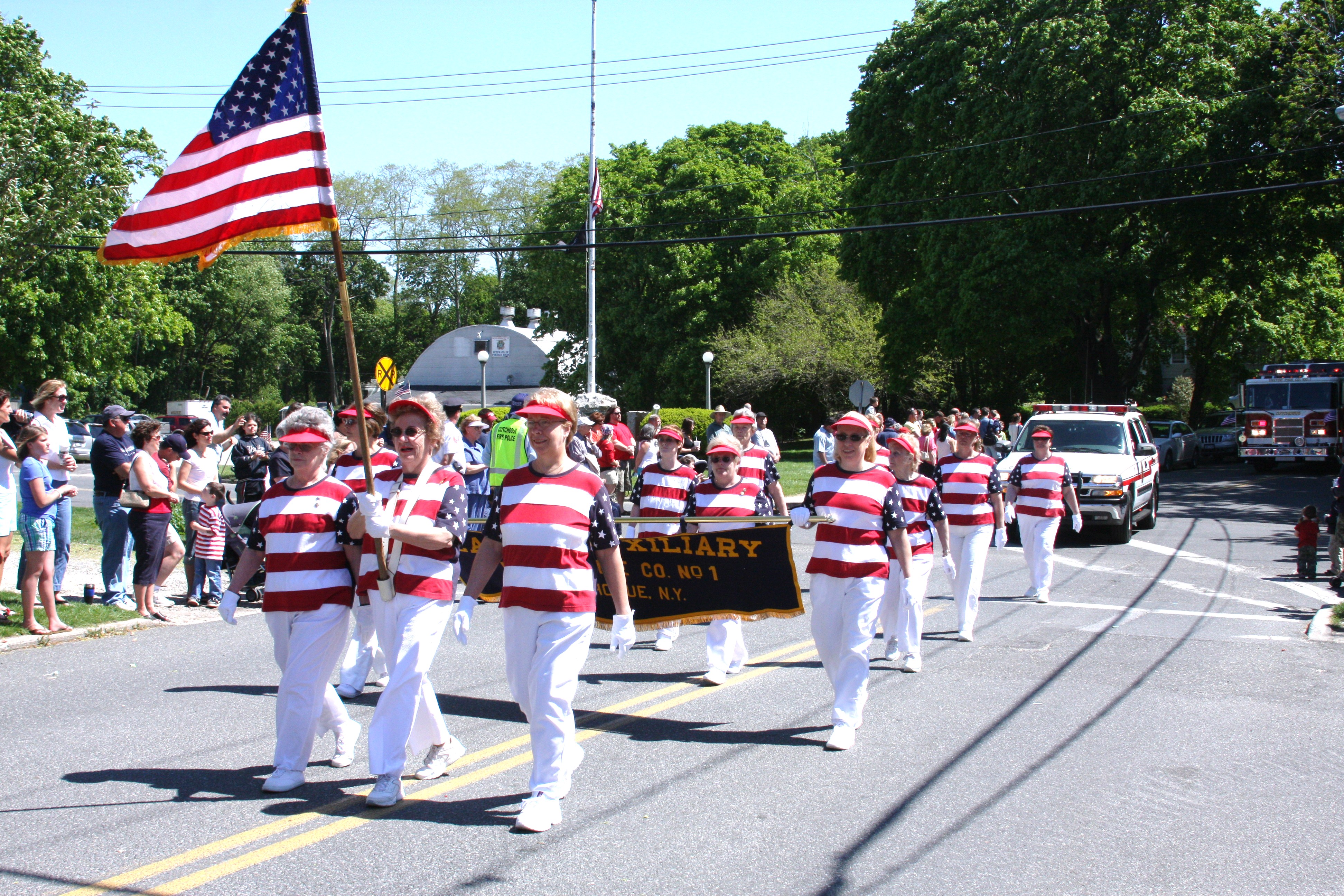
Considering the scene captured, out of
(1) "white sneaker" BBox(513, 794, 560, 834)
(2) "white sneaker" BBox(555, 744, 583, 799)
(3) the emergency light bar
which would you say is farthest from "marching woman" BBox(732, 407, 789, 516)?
(3) the emergency light bar

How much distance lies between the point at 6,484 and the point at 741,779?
687 cm

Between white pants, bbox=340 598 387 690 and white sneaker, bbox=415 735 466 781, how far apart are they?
5.04 ft

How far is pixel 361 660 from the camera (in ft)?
24.6

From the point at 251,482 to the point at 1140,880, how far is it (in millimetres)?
9898

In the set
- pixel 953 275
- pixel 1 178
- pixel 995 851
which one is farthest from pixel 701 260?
pixel 995 851

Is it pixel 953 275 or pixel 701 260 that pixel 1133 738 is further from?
pixel 701 260

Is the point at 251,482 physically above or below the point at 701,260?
below

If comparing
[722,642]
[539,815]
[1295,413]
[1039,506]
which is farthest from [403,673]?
[1295,413]

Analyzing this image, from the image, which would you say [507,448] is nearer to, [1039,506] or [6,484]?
[6,484]

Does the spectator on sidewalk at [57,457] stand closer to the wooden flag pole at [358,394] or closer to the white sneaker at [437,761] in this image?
the wooden flag pole at [358,394]

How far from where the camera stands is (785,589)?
7500 millimetres

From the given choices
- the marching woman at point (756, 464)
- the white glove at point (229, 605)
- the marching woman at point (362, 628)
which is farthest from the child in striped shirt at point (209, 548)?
the white glove at point (229, 605)

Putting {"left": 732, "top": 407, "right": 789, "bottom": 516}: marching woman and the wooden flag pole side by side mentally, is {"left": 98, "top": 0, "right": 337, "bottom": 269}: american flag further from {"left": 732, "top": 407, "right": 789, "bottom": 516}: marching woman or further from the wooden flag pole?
{"left": 732, "top": 407, "right": 789, "bottom": 516}: marching woman

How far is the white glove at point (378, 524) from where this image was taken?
5.01 metres
